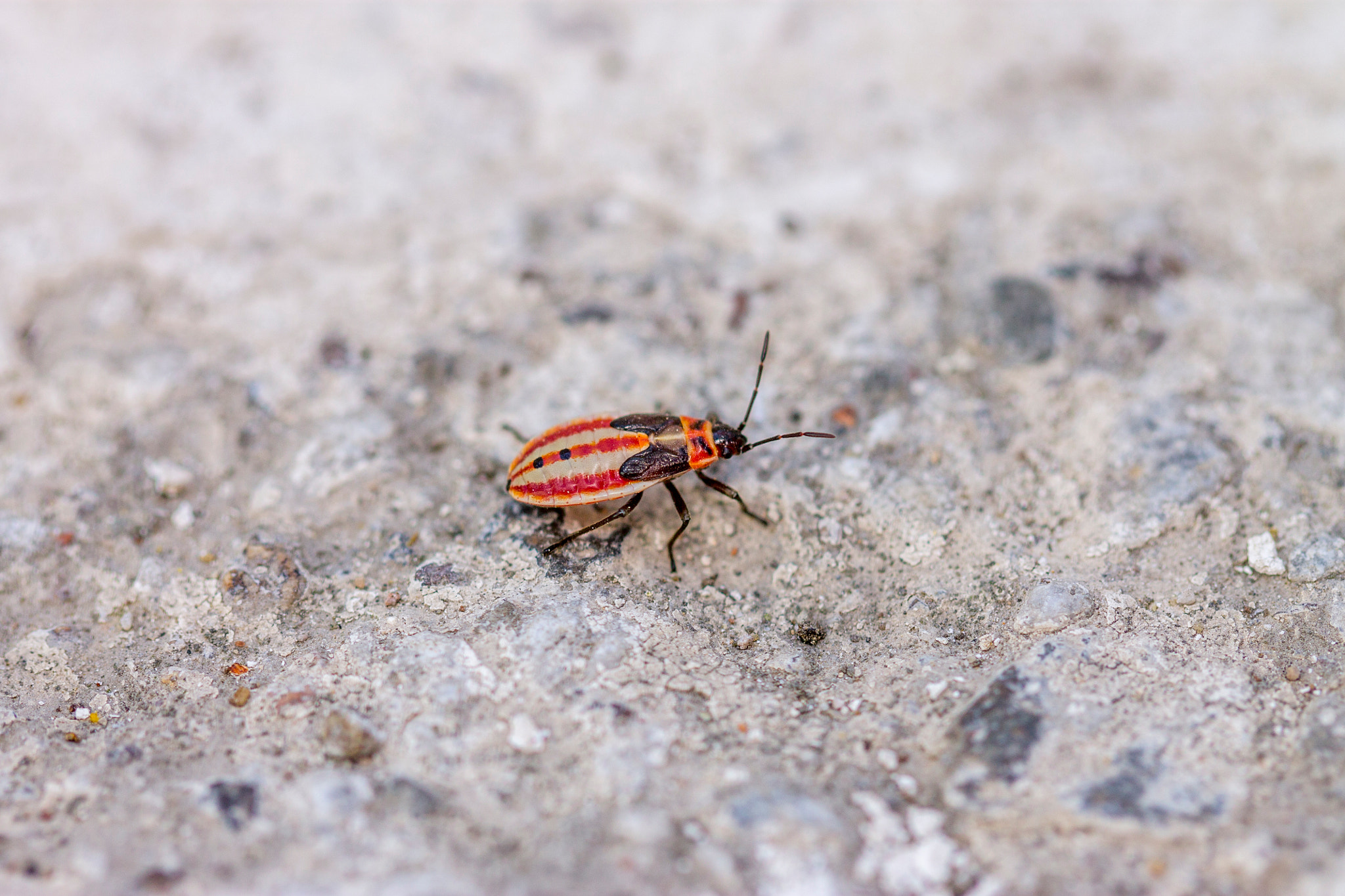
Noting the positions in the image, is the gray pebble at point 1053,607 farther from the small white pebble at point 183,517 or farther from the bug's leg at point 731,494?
the small white pebble at point 183,517

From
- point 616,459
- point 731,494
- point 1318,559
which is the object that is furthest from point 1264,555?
point 616,459

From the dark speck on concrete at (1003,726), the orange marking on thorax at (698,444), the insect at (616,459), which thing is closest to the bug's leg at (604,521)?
the insect at (616,459)

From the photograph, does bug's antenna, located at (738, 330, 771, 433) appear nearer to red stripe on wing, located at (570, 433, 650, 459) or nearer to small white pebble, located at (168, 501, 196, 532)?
red stripe on wing, located at (570, 433, 650, 459)

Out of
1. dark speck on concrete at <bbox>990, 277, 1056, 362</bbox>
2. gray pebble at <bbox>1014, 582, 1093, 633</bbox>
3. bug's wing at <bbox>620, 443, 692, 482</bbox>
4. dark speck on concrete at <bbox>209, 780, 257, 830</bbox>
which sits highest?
dark speck on concrete at <bbox>990, 277, 1056, 362</bbox>

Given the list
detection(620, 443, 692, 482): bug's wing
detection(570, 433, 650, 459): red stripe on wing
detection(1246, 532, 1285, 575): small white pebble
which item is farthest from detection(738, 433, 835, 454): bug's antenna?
detection(1246, 532, 1285, 575): small white pebble

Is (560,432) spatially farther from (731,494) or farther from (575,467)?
(731,494)

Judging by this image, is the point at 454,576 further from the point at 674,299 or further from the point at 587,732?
the point at 674,299

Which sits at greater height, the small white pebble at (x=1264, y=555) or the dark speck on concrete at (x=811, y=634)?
the small white pebble at (x=1264, y=555)
